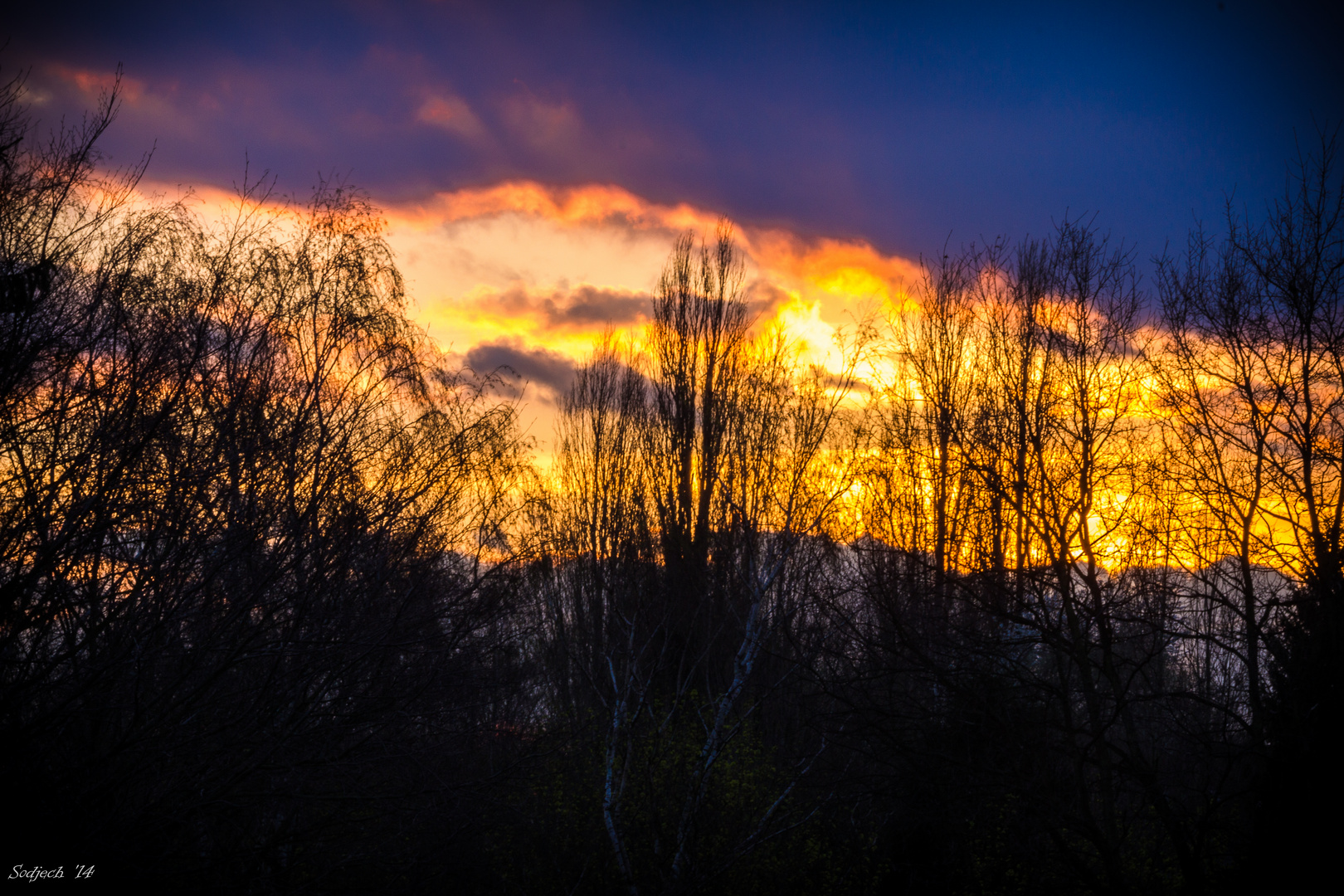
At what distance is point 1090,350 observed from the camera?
1115 centimetres

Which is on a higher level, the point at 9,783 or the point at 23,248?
the point at 23,248

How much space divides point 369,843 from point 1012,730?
8308 mm

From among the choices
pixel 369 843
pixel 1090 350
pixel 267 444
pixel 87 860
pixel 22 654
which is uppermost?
pixel 1090 350

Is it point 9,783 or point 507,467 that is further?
point 507,467

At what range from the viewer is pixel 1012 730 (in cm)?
662

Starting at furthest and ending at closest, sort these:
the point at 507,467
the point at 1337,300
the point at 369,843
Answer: the point at 507,467, the point at 369,843, the point at 1337,300

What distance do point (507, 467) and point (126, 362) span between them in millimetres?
7024

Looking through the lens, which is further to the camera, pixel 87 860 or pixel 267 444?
pixel 267 444

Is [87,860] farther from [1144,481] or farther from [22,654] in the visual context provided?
[1144,481]

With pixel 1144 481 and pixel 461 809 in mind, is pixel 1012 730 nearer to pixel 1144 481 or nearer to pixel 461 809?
pixel 1144 481

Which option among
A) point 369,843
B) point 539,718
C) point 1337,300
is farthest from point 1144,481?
point 539,718

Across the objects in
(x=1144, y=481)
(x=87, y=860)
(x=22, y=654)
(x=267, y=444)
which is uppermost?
(x=1144, y=481)

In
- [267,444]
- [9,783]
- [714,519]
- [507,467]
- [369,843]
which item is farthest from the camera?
[714,519]

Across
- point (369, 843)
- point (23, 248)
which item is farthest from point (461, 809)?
point (23, 248)
